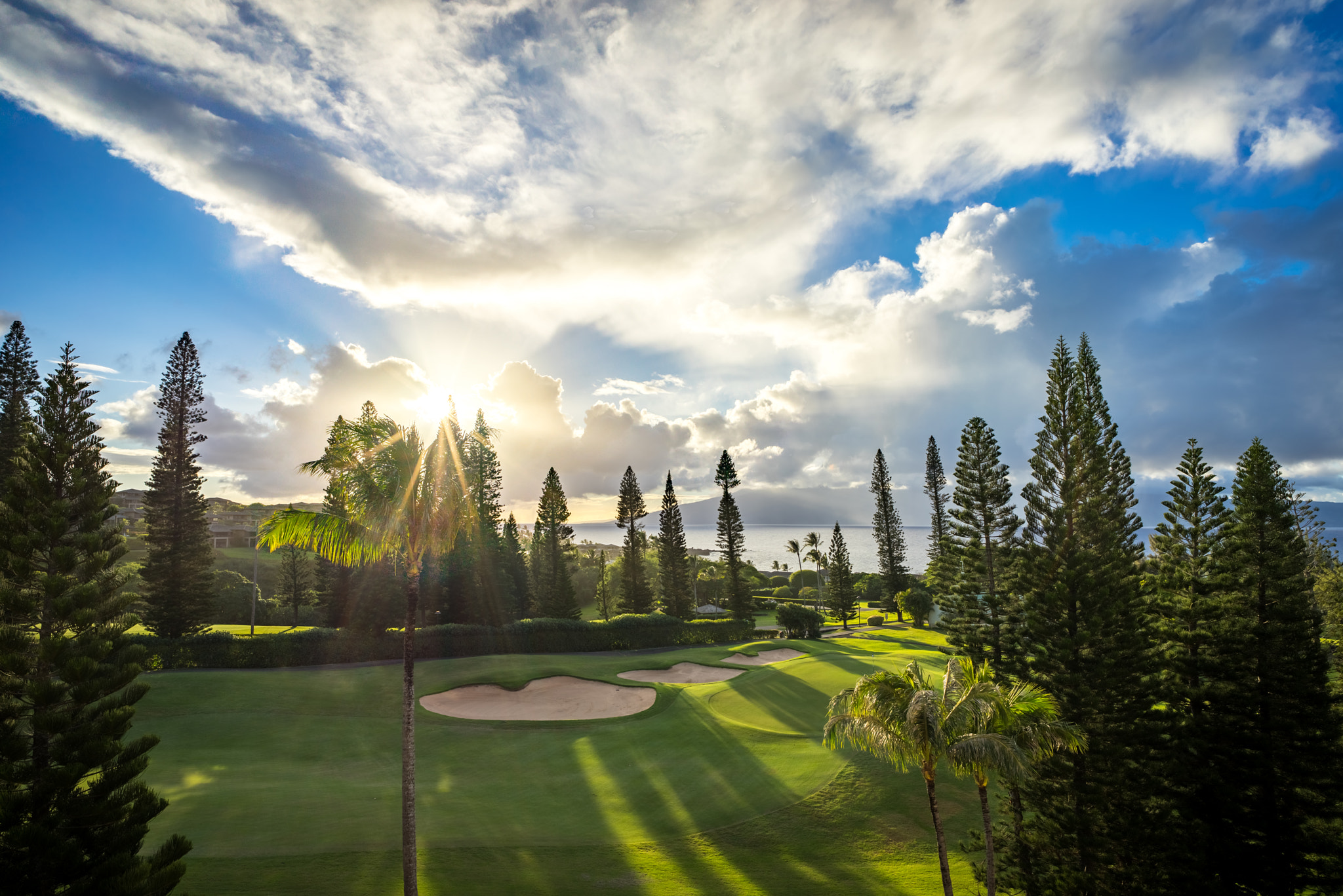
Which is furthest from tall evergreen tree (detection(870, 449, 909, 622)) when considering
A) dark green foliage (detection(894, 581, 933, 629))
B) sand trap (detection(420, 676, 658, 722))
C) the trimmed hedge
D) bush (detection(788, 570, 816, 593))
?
sand trap (detection(420, 676, 658, 722))

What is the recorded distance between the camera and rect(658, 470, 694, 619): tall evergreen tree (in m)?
56.3

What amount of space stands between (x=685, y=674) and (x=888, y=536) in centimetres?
4614

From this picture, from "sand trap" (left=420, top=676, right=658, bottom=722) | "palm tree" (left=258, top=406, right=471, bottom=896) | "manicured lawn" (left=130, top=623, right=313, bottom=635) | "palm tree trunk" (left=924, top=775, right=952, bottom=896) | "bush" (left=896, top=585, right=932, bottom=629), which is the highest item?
"palm tree" (left=258, top=406, right=471, bottom=896)

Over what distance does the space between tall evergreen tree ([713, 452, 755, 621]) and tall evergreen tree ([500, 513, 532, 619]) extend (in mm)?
18692

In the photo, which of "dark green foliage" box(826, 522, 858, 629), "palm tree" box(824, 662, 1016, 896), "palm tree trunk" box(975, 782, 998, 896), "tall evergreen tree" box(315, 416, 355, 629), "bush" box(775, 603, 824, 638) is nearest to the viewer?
"palm tree" box(824, 662, 1016, 896)

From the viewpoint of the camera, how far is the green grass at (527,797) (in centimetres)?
1245

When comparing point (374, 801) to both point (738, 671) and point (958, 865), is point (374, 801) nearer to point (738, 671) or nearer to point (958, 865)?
point (958, 865)

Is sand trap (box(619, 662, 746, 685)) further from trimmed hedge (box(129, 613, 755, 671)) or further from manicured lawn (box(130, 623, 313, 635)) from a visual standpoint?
manicured lawn (box(130, 623, 313, 635))

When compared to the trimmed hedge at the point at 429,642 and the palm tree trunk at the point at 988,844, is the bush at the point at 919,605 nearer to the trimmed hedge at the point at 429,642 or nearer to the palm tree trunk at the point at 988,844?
the trimmed hedge at the point at 429,642

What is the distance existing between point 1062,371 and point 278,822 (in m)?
24.5

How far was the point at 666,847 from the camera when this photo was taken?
1408cm

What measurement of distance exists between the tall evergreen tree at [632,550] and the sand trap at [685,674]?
20428mm

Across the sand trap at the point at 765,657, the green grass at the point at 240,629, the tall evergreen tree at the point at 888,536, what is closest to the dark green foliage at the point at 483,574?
the green grass at the point at 240,629

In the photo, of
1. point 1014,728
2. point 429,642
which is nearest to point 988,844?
point 1014,728
